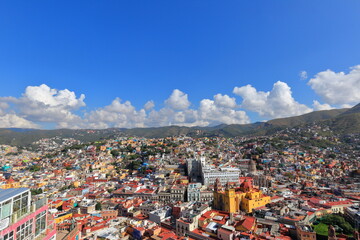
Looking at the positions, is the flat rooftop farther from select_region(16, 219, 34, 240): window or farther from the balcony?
select_region(16, 219, 34, 240): window

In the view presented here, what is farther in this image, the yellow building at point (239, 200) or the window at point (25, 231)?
the yellow building at point (239, 200)

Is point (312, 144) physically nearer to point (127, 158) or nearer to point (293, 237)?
point (127, 158)

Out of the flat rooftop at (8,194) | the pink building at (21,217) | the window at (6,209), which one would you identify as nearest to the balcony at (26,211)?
the pink building at (21,217)

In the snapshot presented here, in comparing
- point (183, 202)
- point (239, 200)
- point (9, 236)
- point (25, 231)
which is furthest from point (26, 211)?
point (183, 202)

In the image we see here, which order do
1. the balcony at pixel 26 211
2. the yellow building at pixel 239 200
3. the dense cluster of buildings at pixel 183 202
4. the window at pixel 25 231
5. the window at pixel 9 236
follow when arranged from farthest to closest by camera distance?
the yellow building at pixel 239 200 < the dense cluster of buildings at pixel 183 202 < the window at pixel 25 231 < the balcony at pixel 26 211 < the window at pixel 9 236

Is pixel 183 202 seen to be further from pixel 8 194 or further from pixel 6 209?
pixel 6 209

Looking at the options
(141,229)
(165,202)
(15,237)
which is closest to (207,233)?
(141,229)

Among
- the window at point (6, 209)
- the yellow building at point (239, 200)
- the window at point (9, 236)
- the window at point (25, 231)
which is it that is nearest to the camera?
the window at point (6, 209)

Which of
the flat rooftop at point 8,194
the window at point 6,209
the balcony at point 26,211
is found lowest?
the balcony at point 26,211

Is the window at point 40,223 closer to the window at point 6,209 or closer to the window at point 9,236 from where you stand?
the window at point 9,236
